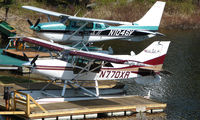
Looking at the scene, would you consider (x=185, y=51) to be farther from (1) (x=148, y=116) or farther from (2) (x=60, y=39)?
(1) (x=148, y=116)

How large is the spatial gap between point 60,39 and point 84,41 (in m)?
1.66

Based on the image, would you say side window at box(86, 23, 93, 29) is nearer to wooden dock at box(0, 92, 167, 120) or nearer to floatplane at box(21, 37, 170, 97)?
floatplane at box(21, 37, 170, 97)

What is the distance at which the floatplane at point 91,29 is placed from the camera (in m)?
22.2

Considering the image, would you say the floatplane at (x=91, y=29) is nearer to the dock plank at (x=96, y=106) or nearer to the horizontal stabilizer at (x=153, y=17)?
the horizontal stabilizer at (x=153, y=17)

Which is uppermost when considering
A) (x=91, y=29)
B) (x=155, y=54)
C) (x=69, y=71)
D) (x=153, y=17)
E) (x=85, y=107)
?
(x=153, y=17)

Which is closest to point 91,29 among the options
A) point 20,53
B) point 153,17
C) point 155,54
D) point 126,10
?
point 153,17

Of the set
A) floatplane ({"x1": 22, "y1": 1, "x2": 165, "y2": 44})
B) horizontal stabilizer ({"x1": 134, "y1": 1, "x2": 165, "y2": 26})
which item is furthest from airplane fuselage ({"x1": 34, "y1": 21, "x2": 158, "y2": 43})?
horizontal stabilizer ({"x1": 134, "y1": 1, "x2": 165, "y2": 26})

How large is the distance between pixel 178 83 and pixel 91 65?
21.0 ft

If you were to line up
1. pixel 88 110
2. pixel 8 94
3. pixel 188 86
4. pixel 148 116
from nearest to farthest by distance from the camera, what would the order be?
pixel 8 94, pixel 88 110, pixel 148 116, pixel 188 86

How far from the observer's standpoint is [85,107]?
44.3 feet

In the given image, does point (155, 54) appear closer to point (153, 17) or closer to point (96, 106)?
point (96, 106)

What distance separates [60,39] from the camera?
75.2 ft

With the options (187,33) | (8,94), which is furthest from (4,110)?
(187,33)

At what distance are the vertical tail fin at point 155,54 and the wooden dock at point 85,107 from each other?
1399 millimetres
